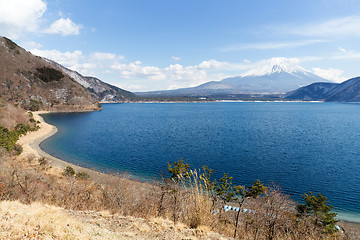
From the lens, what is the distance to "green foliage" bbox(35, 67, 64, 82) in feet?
458

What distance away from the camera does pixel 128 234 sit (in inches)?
283

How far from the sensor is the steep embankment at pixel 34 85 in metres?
119

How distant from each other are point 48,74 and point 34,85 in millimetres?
15219

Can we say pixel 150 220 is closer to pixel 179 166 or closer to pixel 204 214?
pixel 204 214

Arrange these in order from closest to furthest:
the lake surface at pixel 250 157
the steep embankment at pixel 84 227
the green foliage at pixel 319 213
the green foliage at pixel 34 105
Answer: the steep embankment at pixel 84 227 < the green foliage at pixel 319 213 < the lake surface at pixel 250 157 < the green foliage at pixel 34 105

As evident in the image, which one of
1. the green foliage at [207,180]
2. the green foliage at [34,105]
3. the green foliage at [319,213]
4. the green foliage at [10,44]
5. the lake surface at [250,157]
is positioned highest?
the green foliage at [10,44]

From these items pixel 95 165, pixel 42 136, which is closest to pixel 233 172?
pixel 95 165

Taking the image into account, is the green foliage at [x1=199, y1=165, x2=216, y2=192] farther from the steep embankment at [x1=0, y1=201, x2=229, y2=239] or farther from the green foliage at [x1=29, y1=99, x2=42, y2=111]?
the green foliage at [x1=29, y1=99, x2=42, y2=111]

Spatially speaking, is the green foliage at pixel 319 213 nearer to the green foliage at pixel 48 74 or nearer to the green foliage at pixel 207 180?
A: the green foliage at pixel 207 180

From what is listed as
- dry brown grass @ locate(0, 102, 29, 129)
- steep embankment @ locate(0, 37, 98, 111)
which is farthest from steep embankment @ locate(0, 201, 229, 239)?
steep embankment @ locate(0, 37, 98, 111)

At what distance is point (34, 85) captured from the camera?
13025cm

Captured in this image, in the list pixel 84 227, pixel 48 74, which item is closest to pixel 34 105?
pixel 48 74

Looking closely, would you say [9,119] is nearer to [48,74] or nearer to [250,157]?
[250,157]

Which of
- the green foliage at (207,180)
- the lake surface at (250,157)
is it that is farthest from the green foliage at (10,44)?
the green foliage at (207,180)
